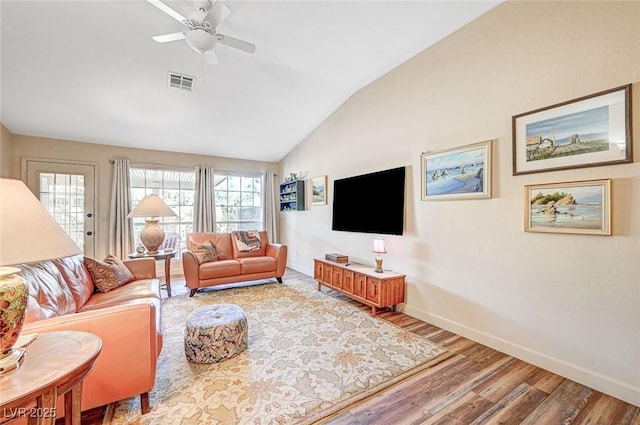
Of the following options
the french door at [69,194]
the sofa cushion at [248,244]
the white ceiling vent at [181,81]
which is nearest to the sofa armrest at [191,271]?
the sofa cushion at [248,244]

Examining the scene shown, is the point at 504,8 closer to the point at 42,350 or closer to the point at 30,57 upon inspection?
the point at 42,350

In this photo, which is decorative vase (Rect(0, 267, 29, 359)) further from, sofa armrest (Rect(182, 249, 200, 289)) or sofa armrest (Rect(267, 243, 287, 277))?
sofa armrest (Rect(267, 243, 287, 277))

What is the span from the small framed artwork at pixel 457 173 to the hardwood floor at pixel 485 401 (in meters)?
1.47

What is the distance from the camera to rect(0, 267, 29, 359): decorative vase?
0.98 meters

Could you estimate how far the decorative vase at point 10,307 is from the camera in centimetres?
98

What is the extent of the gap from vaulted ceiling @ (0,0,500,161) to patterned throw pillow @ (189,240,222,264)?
6.30 ft

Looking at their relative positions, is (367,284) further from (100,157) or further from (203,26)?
(100,157)

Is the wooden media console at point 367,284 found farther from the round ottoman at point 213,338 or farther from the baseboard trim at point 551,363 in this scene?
the round ottoman at point 213,338

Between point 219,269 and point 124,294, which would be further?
point 219,269

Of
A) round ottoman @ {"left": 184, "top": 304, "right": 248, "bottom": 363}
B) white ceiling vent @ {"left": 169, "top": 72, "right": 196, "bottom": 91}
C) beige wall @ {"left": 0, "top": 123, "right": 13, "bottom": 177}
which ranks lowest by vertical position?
round ottoman @ {"left": 184, "top": 304, "right": 248, "bottom": 363}

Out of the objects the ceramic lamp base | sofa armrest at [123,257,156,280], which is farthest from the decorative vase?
the ceramic lamp base

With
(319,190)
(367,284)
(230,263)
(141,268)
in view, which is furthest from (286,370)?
(319,190)

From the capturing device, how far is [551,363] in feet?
6.85

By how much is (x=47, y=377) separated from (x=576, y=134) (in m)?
3.26
